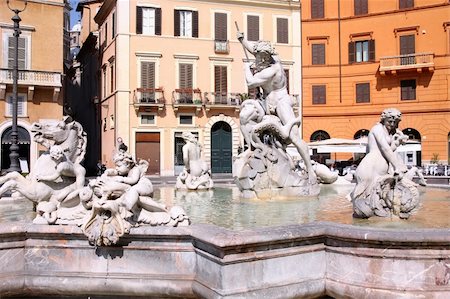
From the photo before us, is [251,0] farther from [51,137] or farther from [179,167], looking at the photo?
[51,137]

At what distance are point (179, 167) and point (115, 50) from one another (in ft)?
27.7

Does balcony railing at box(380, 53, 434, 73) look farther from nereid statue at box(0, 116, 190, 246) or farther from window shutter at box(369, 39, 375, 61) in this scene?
nereid statue at box(0, 116, 190, 246)

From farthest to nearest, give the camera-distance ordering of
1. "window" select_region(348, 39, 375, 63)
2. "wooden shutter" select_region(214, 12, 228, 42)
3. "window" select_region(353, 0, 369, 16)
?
"window" select_region(353, 0, 369, 16)
"window" select_region(348, 39, 375, 63)
"wooden shutter" select_region(214, 12, 228, 42)

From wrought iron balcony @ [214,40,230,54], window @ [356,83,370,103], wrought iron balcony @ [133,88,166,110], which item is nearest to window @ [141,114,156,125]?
wrought iron balcony @ [133,88,166,110]

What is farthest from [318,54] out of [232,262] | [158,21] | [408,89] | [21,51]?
[232,262]

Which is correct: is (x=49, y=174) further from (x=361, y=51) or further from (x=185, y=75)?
(x=361, y=51)

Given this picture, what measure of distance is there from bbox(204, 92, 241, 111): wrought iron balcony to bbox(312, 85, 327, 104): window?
17.9 feet

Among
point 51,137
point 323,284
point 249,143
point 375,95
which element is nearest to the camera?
point 323,284

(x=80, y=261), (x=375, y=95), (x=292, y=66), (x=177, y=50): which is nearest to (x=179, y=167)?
(x=177, y=50)

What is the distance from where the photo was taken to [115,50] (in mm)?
30109

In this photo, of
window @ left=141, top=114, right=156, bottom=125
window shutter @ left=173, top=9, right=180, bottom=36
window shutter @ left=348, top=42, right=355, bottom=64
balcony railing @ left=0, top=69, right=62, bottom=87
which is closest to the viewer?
balcony railing @ left=0, top=69, right=62, bottom=87

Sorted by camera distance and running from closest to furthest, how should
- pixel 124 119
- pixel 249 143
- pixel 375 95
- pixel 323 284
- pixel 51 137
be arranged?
pixel 323 284
pixel 51 137
pixel 249 143
pixel 124 119
pixel 375 95

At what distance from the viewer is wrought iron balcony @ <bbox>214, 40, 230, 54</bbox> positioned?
3149 cm

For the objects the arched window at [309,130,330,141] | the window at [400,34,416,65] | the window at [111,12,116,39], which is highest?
the window at [111,12,116,39]
